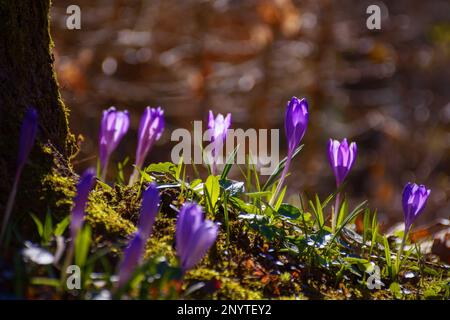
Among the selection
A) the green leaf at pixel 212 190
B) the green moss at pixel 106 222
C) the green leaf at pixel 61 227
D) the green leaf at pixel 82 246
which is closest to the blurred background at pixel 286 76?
the green leaf at pixel 212 190

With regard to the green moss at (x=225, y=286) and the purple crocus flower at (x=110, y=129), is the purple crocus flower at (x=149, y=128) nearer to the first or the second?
the purple crocus flower at (x=110, y=129)

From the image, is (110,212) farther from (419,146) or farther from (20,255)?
(419,146)

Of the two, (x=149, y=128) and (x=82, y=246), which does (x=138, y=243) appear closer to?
(x=82, y=246)

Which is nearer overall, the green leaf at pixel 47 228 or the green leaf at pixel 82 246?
the green leaf at pixel 82 246

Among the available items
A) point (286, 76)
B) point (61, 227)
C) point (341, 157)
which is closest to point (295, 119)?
point (341, 157)

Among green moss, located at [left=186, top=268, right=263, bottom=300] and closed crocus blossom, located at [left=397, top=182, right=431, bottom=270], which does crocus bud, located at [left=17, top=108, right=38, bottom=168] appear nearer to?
green moss, located at [left=186, top=268, right=263, bottom=300]

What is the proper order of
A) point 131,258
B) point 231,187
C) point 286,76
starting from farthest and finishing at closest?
point 286,76, point 231,187, point 131,258

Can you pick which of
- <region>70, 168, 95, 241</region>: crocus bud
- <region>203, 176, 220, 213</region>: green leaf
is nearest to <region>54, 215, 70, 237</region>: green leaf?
<region>70, 168, 95, 241</region>: crocus bud
